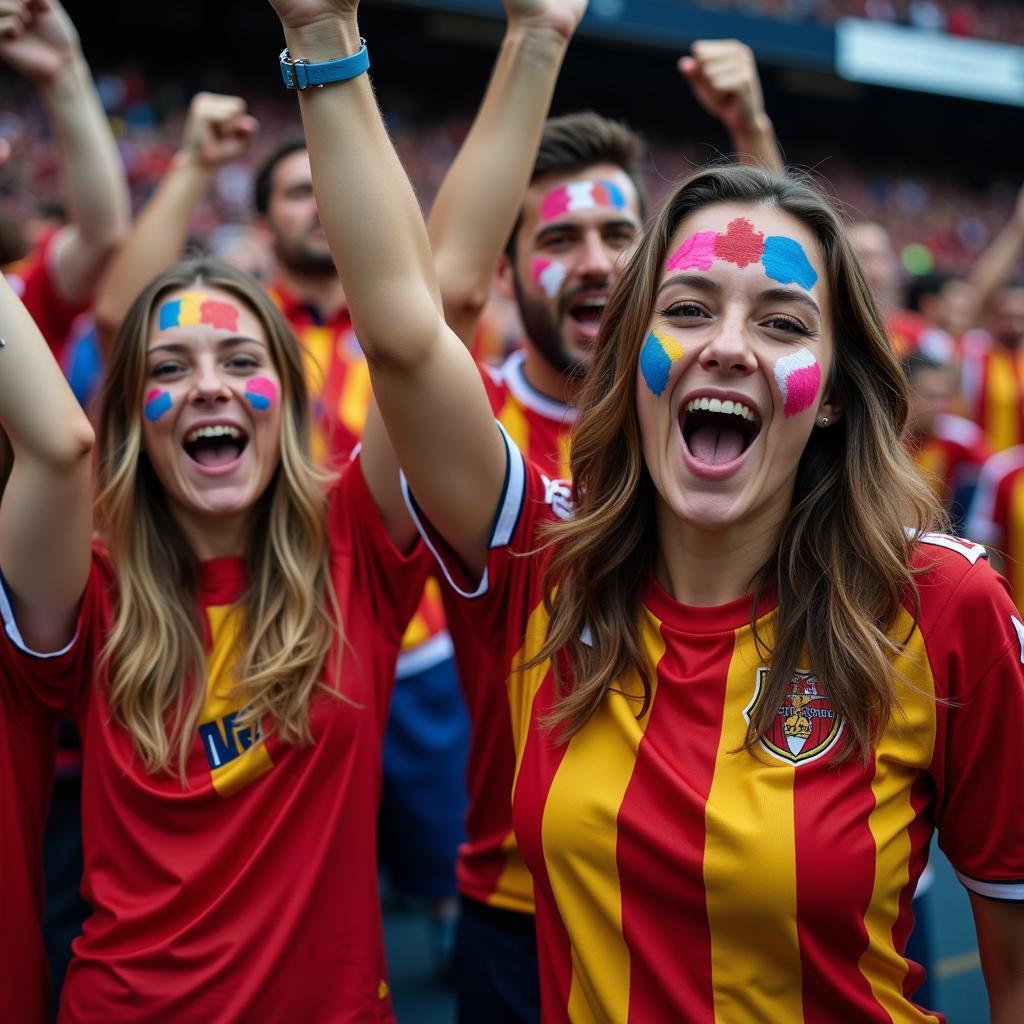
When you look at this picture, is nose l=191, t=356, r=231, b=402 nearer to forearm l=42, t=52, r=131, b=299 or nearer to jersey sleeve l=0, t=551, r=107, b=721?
jersey sleeve l=0, t=551, r=107, b=721

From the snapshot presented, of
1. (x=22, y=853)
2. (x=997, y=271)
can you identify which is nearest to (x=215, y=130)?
(x=22, y=853)

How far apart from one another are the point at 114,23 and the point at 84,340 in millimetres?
15519

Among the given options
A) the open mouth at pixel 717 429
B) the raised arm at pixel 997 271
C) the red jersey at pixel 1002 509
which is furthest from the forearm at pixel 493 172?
the raised arm at pixel 997 271

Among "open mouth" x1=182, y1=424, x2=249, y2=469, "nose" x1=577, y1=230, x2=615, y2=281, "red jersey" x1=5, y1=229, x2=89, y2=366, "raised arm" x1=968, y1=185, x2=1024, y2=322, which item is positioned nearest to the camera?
"open mouth" x1=182, y1=424, x2=249, y2=469

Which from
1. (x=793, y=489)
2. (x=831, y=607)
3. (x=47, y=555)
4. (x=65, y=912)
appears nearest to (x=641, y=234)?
(x=793, y=489)

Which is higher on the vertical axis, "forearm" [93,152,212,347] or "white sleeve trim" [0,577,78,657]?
"forearm" [93,152,212,347]

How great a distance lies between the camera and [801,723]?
1698 mm

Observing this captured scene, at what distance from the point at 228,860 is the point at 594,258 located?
4.92 ft

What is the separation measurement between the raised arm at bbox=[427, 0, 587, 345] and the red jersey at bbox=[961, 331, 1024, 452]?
445 cm

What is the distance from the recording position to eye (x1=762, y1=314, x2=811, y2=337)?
5.93 feet

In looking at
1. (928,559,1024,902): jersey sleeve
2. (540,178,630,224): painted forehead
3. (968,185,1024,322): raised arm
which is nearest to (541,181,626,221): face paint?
(540,178,630,224): painted forehead

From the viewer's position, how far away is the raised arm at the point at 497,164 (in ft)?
6.97

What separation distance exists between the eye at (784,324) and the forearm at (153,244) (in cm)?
186

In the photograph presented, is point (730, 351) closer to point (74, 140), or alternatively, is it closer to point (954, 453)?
point (74, 140)
